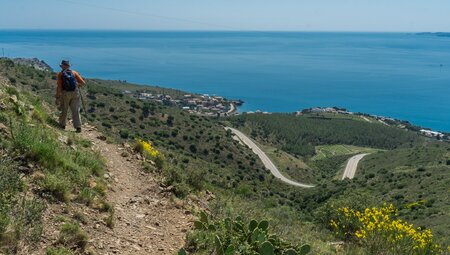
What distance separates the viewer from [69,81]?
9.74m

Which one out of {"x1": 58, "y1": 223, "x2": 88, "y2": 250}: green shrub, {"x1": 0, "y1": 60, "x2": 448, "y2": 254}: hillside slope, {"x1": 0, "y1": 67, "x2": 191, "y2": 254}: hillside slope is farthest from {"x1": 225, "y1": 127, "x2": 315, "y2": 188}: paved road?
{"x1": 58, "y1": 223, "x2": 88, "y2": 250}: green shrub

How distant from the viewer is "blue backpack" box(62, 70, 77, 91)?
964 centimetres

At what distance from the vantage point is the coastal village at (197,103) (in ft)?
374

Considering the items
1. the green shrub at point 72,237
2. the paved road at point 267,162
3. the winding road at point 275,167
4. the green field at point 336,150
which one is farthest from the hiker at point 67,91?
the green field at point 336,150

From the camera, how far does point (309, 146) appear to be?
294 ft

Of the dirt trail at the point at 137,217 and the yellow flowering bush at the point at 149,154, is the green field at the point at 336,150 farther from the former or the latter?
the dirt trail at the point at 137,217

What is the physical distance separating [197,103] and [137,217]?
118m

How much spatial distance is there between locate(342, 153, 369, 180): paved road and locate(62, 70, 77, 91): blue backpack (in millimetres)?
54720

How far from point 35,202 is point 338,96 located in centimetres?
16436

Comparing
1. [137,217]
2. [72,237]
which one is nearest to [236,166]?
[137,217]

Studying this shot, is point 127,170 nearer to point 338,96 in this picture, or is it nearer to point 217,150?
point 217,150

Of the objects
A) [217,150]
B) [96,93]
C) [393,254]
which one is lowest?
[217,150]

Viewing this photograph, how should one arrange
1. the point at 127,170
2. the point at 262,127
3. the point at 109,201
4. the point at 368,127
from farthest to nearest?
the point at 368,127 < the point at 262,127 < the point at 127,170 < the point at 109,201

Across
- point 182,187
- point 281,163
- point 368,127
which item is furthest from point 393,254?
point 368,127
